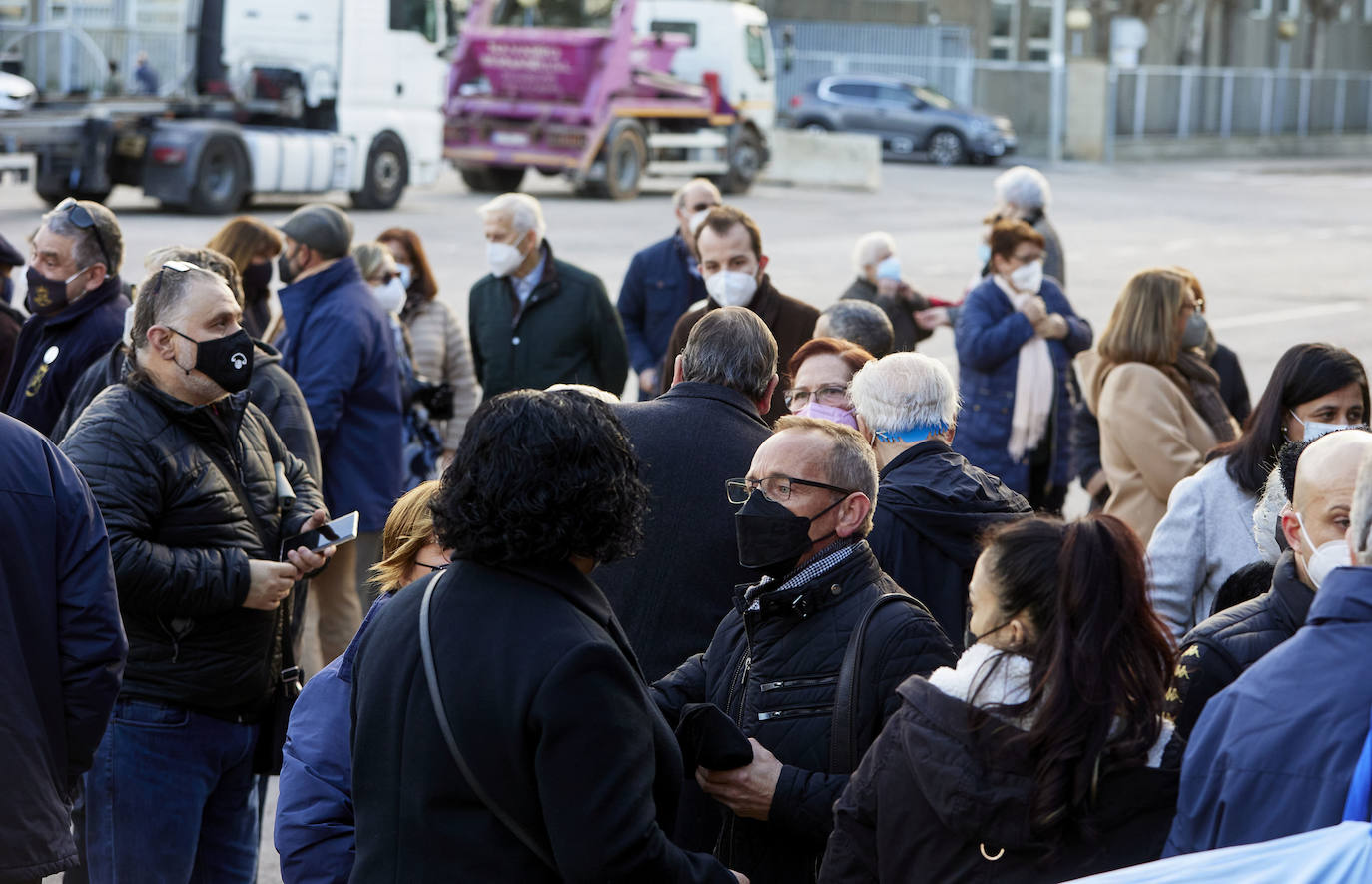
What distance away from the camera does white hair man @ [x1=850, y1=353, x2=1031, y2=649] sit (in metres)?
4.05

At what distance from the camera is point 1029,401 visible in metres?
7.18

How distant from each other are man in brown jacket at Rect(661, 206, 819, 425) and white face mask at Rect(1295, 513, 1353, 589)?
330 cm

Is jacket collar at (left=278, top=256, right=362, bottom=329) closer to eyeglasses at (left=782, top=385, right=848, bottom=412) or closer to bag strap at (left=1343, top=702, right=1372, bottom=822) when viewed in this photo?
eyeglasses at (left=782, top=385, right=848, bottom=412)

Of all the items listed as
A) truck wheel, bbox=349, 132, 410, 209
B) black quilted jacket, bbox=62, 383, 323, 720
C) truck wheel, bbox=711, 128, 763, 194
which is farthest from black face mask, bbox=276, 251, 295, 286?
truck wheel, bbox=711, 128, 763, 194

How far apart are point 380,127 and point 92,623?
19023 millimetres

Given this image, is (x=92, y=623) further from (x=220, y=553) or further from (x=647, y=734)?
(x=647, y=734)

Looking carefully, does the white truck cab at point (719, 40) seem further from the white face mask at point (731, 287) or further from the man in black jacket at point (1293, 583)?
the man in black jacket at point (1293, 583)

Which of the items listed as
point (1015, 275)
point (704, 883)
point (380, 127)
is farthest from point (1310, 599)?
point (380, 127)

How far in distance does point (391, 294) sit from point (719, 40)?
70.1 feet

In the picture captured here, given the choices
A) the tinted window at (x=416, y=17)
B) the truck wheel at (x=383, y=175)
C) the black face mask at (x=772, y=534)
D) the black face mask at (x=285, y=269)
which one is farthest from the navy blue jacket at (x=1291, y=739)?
the tinted window at (x=416, y=17)

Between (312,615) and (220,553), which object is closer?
(220,553)

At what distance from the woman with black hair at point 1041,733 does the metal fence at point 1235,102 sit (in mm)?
39460

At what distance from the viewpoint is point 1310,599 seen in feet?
10.2

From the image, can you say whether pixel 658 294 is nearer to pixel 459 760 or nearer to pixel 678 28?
pixel 459 760
